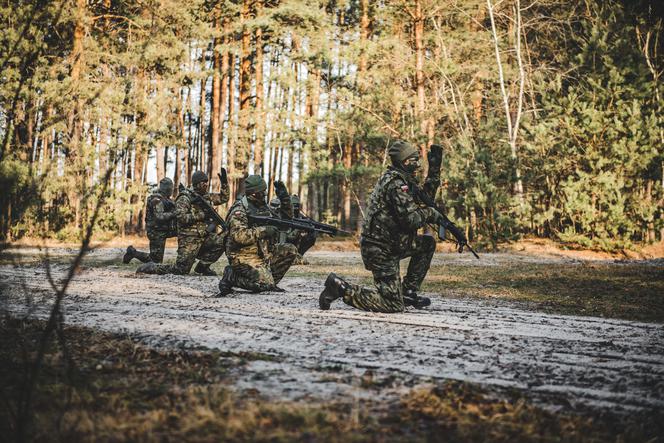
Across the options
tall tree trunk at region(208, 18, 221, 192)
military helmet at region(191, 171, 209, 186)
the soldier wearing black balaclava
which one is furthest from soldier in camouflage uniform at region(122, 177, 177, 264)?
tall tree trunk at region(208, 18, 221, 192)

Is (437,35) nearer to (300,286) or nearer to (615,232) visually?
(615,232)

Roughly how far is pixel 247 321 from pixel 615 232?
15.5 meters

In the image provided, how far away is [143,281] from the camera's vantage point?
10625 millimetres

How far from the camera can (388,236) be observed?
713 cm

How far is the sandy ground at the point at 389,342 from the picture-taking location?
3884 mm

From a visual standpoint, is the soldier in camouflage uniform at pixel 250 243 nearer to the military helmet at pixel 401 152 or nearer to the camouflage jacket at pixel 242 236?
the camouflage jacket at pixel 242 236

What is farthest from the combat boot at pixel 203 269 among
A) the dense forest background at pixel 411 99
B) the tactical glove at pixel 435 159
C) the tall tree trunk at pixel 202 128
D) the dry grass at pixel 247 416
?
the tall tree trunk at pixel 202 128

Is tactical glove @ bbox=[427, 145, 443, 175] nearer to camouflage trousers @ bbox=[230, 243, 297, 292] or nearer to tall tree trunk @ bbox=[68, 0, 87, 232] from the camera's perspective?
camouflage trousers @ bbox=[230, 243, 297, 292]

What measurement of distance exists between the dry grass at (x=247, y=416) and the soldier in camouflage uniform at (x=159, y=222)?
385 inches

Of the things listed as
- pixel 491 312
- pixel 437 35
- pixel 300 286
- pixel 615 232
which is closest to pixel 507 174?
pixel 615 232

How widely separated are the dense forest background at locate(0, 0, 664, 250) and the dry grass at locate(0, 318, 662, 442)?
1475 centimetres

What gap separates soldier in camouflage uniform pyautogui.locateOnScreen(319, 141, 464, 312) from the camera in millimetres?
6973

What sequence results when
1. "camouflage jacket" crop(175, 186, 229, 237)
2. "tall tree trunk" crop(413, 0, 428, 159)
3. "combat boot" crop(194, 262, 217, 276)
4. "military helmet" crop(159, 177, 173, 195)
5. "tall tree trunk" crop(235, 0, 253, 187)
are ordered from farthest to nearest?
"tall tree trunk" crop(235, 0, 253, 187), "tall tree trunk" crop(413, 0, 428, 159), "military helmet" crop(159, 177, 173, 195), "combat boot" crop(194, 262, 217, 276), "camouflage jacket" crop(175, 186, 229, 237)

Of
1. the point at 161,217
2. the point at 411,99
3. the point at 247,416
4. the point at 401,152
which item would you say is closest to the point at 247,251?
the point at 401,152
